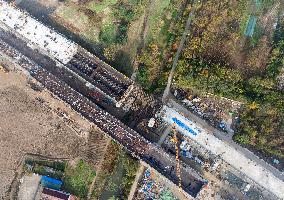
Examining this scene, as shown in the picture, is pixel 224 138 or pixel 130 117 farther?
pixel 130 117

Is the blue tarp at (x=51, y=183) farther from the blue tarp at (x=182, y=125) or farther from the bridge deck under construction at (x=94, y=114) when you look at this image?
the blue tarp at (x=182, y=125)

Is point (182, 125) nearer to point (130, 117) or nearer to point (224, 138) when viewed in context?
point (224, 138)

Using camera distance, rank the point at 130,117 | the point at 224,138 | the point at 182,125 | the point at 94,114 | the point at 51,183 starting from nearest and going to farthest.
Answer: the point at 51,183
the point at 224,138
the point at 182,125
the point at 94,114
the point at 130,117

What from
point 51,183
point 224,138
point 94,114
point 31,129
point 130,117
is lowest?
point 51,183

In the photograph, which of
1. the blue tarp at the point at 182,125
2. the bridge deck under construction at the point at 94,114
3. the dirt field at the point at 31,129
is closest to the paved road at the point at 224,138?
the blue tarp at the point at 182,125

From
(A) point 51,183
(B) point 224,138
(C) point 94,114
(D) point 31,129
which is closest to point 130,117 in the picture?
(C) point 94,114

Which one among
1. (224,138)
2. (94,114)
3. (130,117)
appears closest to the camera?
(224,138)
